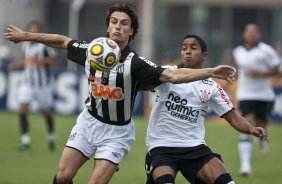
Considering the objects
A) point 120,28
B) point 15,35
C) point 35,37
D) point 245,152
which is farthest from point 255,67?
point 15,35

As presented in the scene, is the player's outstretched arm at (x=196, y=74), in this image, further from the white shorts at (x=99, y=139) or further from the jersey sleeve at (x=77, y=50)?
the jersey sleeve at (x=77, y=50)

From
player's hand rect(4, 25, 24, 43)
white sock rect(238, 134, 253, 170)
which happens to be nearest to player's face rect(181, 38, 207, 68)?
player's hand rect(4, 25, 24, 43)

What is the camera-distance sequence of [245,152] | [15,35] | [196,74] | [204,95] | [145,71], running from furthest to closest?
[245,152] → [204,95] → [15,35] → [145,71] → [196,74]

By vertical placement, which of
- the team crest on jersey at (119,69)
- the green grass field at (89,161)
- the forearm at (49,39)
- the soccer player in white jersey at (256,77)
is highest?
the forearm at (49,39)

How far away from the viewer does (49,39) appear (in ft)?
30.2

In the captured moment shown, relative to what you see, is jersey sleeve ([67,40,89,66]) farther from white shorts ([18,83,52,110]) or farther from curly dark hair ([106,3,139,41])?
white shorts ([18,83,52,110])

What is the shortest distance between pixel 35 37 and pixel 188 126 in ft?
6.24

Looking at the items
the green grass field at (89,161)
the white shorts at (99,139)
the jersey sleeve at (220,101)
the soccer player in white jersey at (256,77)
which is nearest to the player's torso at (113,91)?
the white shorts at (99,139)

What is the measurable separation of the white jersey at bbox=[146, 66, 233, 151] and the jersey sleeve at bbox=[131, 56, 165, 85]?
0.26 meters

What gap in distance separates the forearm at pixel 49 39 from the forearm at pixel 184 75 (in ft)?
3.91

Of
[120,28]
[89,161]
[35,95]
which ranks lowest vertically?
[89,161]

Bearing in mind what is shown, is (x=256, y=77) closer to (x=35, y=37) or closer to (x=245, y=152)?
(x=245, y=152)

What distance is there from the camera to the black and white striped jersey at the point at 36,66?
1798cm

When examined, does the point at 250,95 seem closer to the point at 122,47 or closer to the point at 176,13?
the point at 122,47
